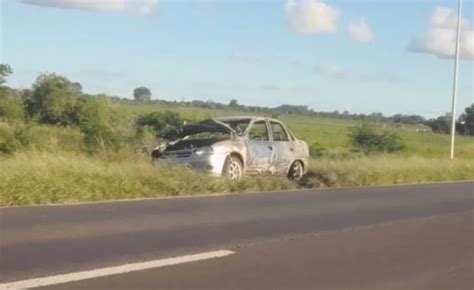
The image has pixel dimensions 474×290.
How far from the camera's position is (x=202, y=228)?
11.7 m

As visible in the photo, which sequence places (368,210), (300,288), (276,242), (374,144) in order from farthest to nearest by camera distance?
(374,144)
(368,210)
(276,242)
(300,288)

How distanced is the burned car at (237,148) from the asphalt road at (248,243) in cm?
244

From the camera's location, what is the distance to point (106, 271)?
8195 millimetres

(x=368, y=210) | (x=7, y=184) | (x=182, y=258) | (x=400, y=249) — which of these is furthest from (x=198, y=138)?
(x=182, y=258)

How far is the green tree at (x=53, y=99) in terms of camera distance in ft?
120

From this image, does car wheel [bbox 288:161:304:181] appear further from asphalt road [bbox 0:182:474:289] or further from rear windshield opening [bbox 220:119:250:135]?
asphalt road [bbox 0:182:474:289]

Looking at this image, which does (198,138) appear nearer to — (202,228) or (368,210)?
Answer: (368,210)

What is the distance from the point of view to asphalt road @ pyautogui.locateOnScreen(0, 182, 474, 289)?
27.5ft

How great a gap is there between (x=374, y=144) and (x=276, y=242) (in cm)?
3279

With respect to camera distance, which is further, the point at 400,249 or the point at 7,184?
the point at 7,184

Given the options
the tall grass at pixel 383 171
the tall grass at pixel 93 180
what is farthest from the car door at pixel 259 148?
the tall grass at pixel 383 171

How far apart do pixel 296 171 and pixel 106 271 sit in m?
13.8

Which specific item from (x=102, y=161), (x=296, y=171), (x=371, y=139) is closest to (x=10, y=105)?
(x=296, y=171)

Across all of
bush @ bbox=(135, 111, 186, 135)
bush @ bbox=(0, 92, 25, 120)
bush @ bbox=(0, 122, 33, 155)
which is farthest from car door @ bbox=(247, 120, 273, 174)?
bush @ bbox=(0, 92, 25, 120)
